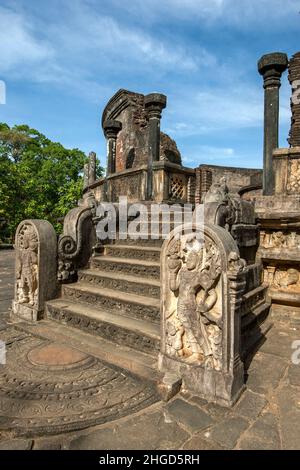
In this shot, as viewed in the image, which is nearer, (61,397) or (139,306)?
(61,397)

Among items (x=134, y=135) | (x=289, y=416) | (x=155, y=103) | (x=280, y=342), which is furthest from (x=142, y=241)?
(x=134, y=135)

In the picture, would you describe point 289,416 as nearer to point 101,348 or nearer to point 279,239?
point 101,348

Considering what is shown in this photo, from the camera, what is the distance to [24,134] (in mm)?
30250

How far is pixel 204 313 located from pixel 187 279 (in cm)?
35

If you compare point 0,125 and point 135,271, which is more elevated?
point 0,125

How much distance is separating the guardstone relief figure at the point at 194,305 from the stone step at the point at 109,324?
0.48m

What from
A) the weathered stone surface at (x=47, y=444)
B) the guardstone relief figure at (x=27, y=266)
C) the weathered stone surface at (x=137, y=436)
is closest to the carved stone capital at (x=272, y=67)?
the guardstone relief figure at (x=27, y=266)

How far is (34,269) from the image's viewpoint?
4938mm

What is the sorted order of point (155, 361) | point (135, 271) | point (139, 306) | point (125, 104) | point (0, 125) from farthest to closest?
point (0, 125), point (125, 104), point (135, 271), point (139, 306), point (155, 361)

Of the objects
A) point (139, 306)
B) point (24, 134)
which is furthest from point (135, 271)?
point (24, 134)

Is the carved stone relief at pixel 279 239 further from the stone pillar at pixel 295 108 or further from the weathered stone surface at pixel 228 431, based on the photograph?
the stone pillar at pixel 295 108

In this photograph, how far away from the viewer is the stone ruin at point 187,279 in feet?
9.16

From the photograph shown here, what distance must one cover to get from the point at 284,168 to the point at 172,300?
135 inches

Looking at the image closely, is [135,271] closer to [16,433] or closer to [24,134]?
[16,433]
